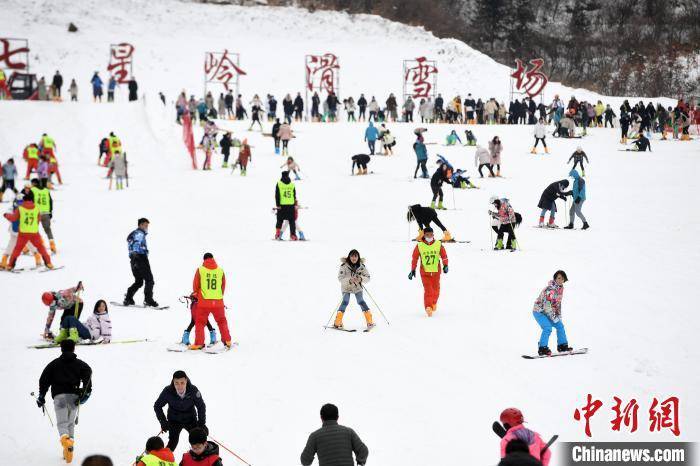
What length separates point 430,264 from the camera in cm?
1328

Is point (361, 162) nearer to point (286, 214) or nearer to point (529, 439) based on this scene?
point (286, 214)

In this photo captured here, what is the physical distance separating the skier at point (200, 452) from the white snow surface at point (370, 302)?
178 centimetres

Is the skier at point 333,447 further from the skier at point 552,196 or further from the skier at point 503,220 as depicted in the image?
the skier at point 552,196

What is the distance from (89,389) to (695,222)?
700 inches

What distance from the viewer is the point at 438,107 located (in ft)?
139

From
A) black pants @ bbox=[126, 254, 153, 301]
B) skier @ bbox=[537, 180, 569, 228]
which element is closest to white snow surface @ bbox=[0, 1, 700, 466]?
black pants @ bbox=[126, 254, 153, 301]

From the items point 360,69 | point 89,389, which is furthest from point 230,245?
point 360,69

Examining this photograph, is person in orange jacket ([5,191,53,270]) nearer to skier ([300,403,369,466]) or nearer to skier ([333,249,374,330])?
skier ([333,249,374,330])

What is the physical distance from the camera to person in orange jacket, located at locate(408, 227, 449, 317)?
13266mm

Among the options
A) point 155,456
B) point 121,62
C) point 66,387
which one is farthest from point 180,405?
point 121,62

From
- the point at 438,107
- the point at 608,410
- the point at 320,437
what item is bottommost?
the point at 608,410

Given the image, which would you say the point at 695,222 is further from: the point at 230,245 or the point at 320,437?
the point at 320,437

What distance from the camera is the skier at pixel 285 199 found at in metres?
18.7

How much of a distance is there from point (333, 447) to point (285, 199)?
12609 mm
